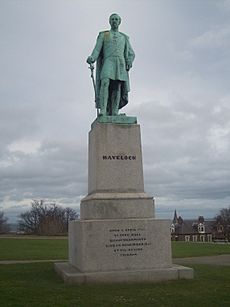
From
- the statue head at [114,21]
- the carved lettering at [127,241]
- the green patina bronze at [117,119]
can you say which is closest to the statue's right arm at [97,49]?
the statue head at [114,21]

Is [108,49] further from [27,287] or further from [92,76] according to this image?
[27,287]

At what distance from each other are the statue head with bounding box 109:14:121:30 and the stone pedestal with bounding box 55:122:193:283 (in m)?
2.83

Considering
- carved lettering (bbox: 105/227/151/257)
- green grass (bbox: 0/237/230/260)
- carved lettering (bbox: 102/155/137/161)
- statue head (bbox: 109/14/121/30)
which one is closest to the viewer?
carved lettering (bbox: 105/227/151/257)

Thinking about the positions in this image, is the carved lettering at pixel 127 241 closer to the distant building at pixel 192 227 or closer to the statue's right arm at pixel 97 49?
the statue's right arm at pixel 97 49

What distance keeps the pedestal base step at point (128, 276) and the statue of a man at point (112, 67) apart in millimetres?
4100

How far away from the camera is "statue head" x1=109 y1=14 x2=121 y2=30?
39.1ft

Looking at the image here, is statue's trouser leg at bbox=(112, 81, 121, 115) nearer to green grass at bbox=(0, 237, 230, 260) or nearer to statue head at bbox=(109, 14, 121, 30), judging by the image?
statue head at bbox=(109, 14, 121, 30)

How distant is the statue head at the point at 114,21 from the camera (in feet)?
39.1

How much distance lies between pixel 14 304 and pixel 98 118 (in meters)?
5.46

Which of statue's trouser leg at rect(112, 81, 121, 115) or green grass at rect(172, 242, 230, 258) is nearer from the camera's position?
statue's trouser leg at rect(112, 81, 121, 115)

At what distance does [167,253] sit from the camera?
9992 millimetres

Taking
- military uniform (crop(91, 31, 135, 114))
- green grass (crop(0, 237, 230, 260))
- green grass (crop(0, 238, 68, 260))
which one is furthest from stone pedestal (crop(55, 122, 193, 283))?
green grass (crop(0, 237, 230, 260))

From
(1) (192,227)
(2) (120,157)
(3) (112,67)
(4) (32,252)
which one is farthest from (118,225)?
(1) (192,227)

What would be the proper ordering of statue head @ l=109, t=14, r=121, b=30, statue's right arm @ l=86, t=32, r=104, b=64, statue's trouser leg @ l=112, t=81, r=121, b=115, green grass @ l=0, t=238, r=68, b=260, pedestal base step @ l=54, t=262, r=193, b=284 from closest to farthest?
pedestal base step @ l=54, t=262, r=193, b=284 → statue's right arm @ l=86, t=32, r=104, b=64 → statue's trouser leg @ l=112, t=81, r=121, b=115 → statue head @ l=109, t=14, r=121, b=30 → green grass @ l=0, t=238, r=68, b=260
